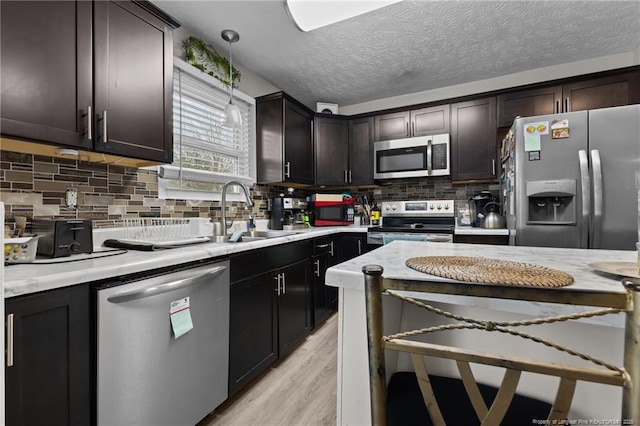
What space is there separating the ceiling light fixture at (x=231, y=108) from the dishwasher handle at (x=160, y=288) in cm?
109

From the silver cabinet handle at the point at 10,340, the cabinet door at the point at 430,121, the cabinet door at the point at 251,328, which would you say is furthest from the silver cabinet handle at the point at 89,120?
the cabinet door at the point at 430,121

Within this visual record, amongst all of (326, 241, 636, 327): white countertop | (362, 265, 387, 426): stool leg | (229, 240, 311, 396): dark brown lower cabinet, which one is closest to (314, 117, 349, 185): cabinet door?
(229, 240, 311, 396): dark brown lower cabinet

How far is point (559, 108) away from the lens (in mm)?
2689

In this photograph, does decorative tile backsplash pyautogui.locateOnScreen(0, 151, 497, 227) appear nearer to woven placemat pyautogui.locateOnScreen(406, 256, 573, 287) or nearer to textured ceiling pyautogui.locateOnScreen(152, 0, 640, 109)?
textured ceiling pyautogui.locateOnScreen(152, 0, 640, 109)

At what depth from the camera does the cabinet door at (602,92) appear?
8.12 ft

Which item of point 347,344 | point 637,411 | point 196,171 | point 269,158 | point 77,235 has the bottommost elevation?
point 347,344

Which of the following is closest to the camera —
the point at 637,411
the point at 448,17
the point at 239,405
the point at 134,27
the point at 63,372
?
the point at 637,411

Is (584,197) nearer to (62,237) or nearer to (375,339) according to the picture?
(375,339)

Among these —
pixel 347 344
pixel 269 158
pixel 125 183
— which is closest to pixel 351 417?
pixel 347 344

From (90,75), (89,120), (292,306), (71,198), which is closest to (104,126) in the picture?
(89,120)

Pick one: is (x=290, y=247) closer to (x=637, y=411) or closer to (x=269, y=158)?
(x=269, y=158)

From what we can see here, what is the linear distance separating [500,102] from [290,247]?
2.56 m

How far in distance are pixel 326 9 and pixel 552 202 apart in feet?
7.21

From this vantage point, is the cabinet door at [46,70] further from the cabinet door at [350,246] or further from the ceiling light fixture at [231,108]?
the cabinet door at [350,246]
